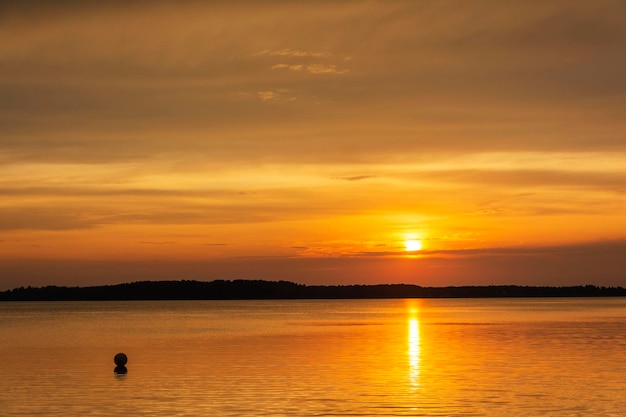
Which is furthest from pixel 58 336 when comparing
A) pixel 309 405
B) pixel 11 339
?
pixel 309 405

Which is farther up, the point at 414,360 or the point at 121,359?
the point at 121,359

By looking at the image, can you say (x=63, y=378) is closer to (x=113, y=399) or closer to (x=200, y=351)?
(x=113, y=399)

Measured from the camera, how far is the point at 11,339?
80.3 m

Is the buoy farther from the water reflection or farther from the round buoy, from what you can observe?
the water reflection

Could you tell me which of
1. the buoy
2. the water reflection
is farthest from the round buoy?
the water reflection

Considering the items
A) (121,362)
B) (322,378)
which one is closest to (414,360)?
(322,378)

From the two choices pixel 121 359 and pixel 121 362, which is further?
pixel 121 362

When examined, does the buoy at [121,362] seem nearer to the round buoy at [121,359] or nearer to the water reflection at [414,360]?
the round buoy at [121,359]

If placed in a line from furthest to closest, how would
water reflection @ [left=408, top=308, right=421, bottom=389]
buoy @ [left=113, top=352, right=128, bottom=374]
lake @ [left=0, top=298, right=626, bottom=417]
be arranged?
1. buoy @ [left=113, top=352, right=128, bottom=374]
2. water reflection @ [left=408, top=308, right=421, bottom=389]
3. lake @ [left=0, top=298, right=626, bottom=417]

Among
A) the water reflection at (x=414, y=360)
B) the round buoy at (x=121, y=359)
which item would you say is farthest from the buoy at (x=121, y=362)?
the water reflection at (x=414, y=360)

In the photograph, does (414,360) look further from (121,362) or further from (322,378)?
(121,362)

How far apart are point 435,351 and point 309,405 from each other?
27.7 meters

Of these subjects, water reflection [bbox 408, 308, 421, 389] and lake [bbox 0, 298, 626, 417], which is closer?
lake [bbox 0, 298, 626, 417]

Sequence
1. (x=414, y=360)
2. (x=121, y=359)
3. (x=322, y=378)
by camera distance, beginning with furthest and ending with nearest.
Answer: (x=414, y=360) → (x=121, y=359) → (x=322, y=378)
